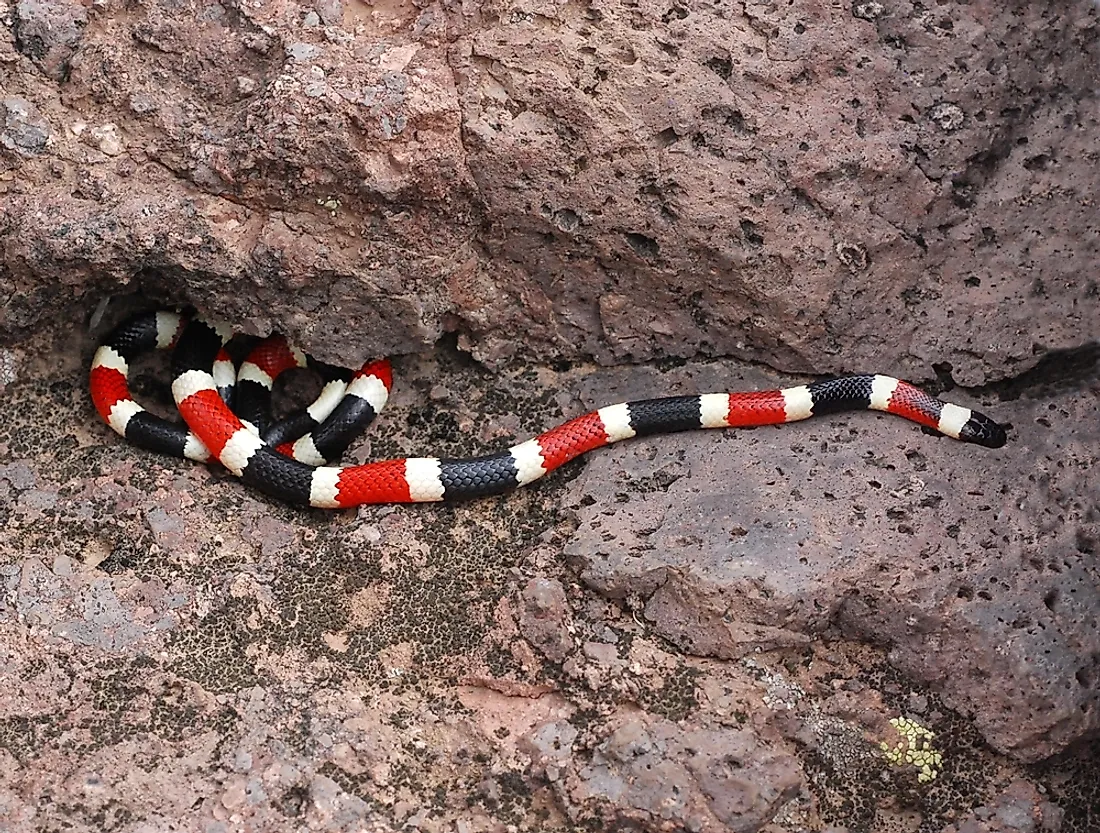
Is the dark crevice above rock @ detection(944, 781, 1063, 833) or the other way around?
above

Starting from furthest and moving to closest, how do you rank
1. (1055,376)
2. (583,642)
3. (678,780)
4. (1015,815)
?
(1055,376) → (583,642) → (1015,815) → (678,780)

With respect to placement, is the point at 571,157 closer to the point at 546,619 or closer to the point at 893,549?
the point at 546,619

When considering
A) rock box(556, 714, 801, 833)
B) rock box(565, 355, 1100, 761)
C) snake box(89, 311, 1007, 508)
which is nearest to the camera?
rock box(556, 714, 801, 833)

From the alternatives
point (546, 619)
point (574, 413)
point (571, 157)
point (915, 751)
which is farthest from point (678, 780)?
point (571, 157)

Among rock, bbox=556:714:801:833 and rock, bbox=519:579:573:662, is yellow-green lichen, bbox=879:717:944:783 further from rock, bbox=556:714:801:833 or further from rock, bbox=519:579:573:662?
rock, bbox=519:579:573:662

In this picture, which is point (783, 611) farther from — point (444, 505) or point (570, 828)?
point (444, 505)

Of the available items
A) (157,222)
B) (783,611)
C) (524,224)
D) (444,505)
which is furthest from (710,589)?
(157,222)

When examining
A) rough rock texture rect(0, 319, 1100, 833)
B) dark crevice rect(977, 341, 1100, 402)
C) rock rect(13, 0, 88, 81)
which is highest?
rock rect(13, 0, 88, 81)

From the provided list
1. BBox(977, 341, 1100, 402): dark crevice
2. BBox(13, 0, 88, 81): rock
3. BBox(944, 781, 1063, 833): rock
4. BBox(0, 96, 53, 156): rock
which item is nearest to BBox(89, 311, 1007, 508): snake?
BBox(977, 341, 1100, 402): dark crevice
